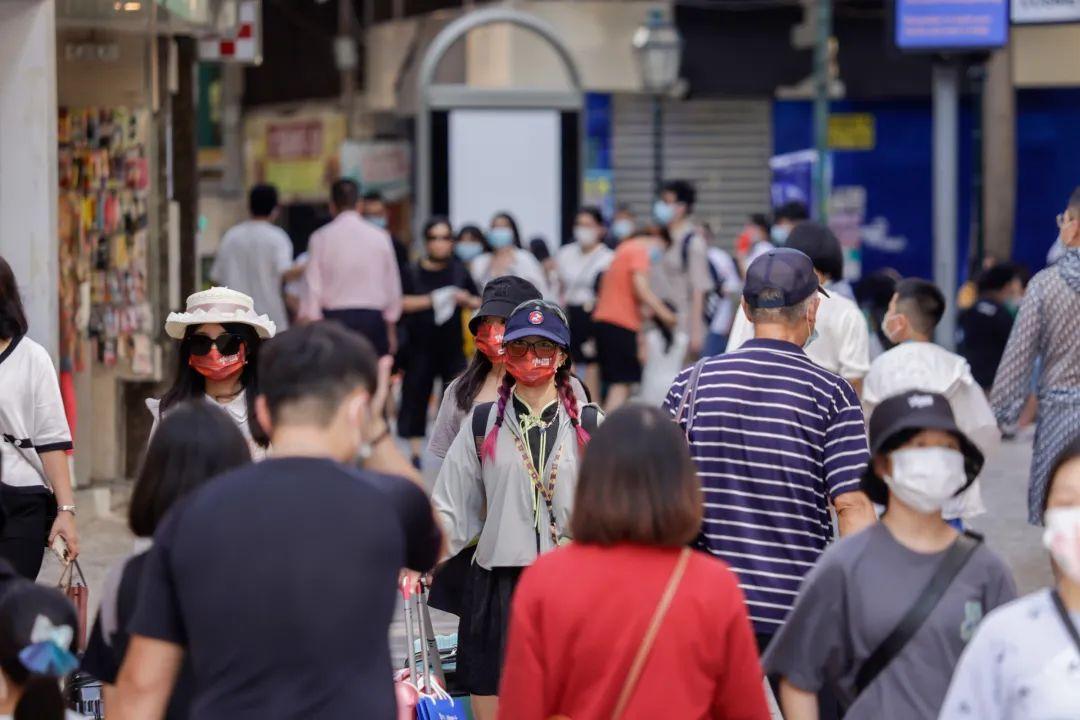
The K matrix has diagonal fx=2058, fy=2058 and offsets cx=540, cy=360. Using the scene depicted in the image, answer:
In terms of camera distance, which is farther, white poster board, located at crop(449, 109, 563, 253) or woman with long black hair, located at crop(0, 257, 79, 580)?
white poster board, located at crop(449, 109, 563, 253)

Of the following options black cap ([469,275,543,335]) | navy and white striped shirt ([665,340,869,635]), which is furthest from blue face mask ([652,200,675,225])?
navy and white striped shirt ([665,340,869,635])

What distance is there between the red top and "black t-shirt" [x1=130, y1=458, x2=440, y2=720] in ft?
1.19

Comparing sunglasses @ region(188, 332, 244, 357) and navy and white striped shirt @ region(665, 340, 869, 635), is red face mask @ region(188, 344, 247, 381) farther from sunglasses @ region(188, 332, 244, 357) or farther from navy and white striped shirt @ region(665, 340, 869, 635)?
navy and white striped shirt @ region(665, 340, 869, 635)

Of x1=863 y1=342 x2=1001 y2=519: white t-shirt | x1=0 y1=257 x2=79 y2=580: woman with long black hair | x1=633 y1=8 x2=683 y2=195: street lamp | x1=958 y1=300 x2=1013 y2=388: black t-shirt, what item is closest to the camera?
x1=0 y1=257 x2=79 y2=580: woman with long black hair

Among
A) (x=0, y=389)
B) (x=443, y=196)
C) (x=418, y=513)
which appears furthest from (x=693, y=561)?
(x=443, y=196)

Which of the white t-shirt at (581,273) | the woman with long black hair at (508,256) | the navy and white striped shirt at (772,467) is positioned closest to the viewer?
the navy and white striped shirt at (772,467)

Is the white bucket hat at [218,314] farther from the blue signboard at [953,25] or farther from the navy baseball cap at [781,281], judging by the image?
the blue signboard at [953,25]

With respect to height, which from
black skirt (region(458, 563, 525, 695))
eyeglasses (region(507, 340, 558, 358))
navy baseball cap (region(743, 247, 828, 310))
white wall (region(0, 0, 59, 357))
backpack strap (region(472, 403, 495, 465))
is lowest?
black skirt (region(458, 563, 525, 695))

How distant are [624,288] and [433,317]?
5.42 feet

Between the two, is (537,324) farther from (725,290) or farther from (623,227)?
(623,227)

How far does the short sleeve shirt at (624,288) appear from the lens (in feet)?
46.7

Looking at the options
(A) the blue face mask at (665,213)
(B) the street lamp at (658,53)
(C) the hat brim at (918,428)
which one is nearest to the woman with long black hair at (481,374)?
(C) the hat brim at (918,428)

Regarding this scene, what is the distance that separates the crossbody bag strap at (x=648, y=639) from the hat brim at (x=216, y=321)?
86.6 inches

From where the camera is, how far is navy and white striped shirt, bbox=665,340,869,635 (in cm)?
500
